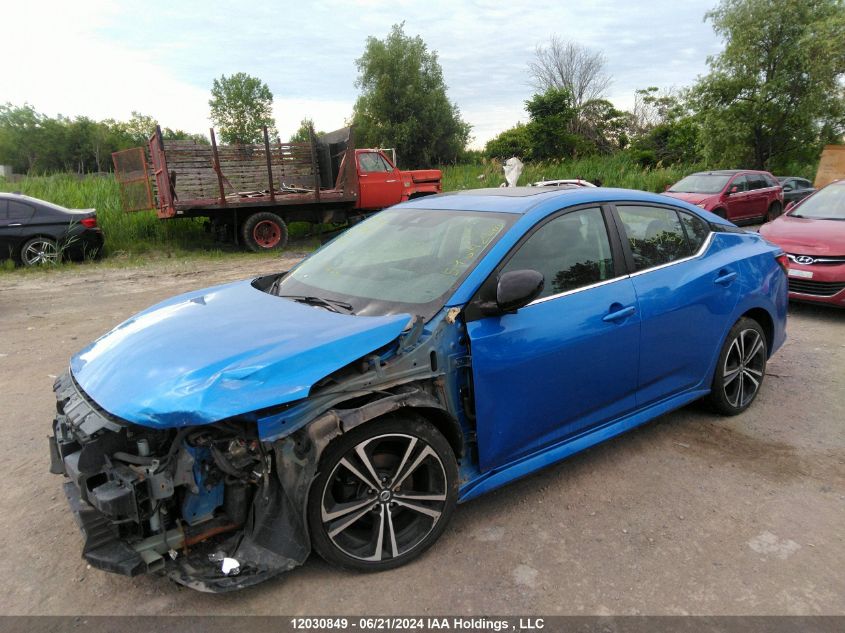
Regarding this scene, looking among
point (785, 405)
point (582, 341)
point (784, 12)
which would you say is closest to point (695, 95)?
point (784, 12)

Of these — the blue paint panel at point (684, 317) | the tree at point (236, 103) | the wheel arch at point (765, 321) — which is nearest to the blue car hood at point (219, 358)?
the blue paint panel at point (684, 317)

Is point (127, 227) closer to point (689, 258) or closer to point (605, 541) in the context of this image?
point (689, 258)

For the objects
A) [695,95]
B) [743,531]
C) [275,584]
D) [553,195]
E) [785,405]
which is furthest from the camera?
[695,95]

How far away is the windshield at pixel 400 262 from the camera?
3.04m

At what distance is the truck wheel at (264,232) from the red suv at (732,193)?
9.62m

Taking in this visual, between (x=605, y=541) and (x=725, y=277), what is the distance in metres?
2.08

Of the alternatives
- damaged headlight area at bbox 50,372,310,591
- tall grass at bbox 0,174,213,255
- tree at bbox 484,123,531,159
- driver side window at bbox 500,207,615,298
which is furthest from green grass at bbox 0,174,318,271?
tree at bbox 484,123,531,159

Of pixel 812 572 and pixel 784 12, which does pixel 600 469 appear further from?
pixel 784 12

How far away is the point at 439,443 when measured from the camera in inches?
106

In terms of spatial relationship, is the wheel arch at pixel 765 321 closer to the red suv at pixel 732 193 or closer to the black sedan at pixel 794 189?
the red suv at pixel 732 193

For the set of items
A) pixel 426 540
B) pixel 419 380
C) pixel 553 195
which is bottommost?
pixel 426 540

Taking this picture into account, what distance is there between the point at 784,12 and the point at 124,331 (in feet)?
96.3

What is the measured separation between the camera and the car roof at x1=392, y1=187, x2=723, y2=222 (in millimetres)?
3359

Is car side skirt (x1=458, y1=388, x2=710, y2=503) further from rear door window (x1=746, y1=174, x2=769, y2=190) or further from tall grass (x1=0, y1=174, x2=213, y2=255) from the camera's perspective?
rear door window (x1=746, y1=174, x2=769, y2=190)
